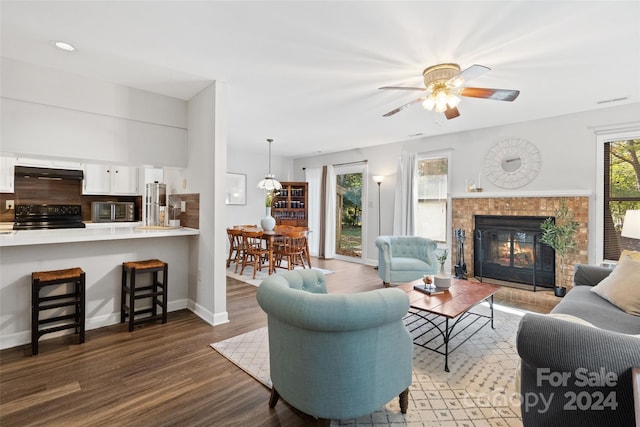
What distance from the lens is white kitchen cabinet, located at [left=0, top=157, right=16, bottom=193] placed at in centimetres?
405

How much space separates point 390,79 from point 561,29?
4.61 feet

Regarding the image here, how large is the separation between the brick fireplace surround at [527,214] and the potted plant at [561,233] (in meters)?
0.05

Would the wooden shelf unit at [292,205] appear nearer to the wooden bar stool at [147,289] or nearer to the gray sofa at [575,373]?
A: the wooden bar stool at [147,289]

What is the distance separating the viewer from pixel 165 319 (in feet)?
10.6

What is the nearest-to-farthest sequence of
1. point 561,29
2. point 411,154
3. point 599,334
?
point 599,334, point 561,29, point 411,154

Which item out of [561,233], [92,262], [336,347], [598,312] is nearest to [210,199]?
[92,262]

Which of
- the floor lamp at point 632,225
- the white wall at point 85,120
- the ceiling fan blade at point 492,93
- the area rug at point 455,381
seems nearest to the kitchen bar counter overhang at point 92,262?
the white wall at point 85,120

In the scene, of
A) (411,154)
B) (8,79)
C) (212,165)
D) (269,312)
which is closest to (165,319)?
(212,165)

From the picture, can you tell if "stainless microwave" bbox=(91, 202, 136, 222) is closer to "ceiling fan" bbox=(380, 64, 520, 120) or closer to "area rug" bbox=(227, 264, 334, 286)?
"area rug" bbox=(227, 264, 334, 286)

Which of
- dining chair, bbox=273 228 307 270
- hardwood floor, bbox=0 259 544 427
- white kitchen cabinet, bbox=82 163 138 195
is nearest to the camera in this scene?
hardwood floor, bbox=0 259 544 427

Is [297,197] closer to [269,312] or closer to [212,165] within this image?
[212,165]

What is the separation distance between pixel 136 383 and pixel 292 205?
5814 millimetres

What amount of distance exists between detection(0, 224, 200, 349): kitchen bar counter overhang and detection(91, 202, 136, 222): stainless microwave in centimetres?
181

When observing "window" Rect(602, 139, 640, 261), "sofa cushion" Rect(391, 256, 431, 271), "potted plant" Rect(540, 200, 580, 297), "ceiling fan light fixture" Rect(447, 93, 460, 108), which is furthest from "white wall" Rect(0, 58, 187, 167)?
"window" Rect(602, 139, 640, 261)
